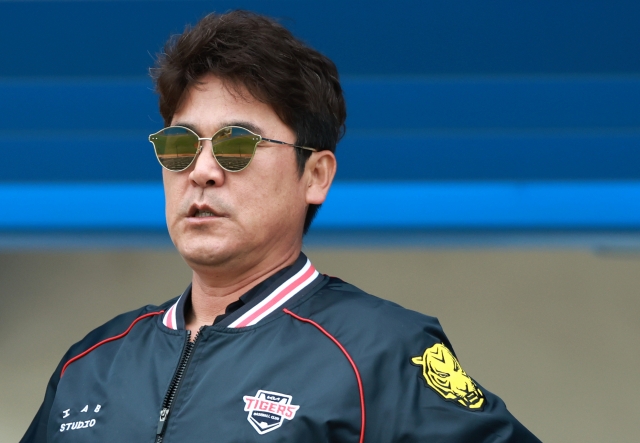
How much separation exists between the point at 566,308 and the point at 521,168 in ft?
4.58

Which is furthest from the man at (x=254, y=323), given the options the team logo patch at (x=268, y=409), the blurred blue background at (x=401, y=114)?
the blurred blue background at (x=401, y=114)

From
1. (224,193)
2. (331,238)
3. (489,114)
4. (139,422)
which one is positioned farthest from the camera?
(331,238)

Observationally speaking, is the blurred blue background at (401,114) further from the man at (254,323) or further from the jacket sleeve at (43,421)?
the jacket sleeve at (43,421)

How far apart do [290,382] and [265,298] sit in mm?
227

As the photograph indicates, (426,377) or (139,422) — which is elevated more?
(426,377)

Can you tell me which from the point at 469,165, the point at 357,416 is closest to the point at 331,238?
the point at 469,165

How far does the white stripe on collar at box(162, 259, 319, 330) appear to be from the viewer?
1710 mm

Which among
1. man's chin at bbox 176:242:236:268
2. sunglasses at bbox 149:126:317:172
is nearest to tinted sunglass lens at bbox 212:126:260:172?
sunglasses at bbox 149:126:317:172

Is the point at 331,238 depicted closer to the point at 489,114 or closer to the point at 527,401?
the point at 489,114

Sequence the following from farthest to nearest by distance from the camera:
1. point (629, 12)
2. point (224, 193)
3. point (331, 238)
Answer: point (331, 238) < point (629, 12) < point (224, 193)

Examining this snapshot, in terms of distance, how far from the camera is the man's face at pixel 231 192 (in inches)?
67.7

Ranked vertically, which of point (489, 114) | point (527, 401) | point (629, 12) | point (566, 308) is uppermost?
point (629, 12)

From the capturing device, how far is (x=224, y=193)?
1723mm

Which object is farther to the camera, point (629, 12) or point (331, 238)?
point (331, 238)
